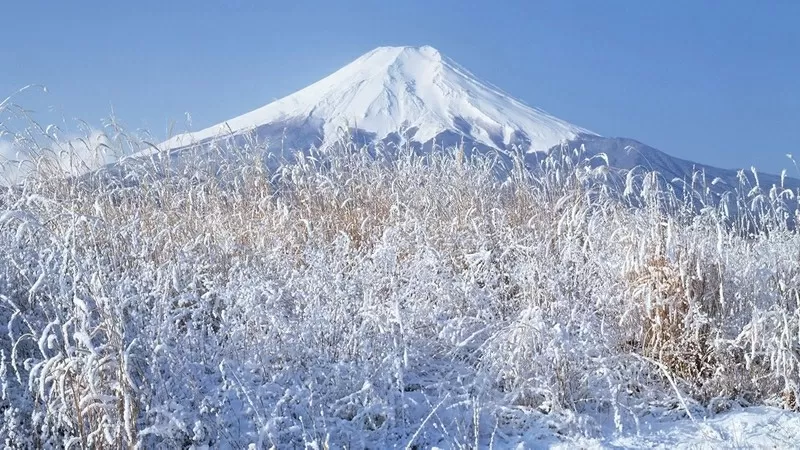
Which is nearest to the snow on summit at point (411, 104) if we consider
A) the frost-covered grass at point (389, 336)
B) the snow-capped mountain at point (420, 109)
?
the snow-capped mountain at point (420, 109)

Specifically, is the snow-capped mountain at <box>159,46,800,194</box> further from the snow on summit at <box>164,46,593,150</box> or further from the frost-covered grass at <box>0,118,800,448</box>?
the frost-covered grass at <box>0,118,800,448</box>

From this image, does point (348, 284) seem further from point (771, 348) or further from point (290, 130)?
point (290, 130)

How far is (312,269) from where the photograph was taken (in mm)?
4438

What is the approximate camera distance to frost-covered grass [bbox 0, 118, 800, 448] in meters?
2.71

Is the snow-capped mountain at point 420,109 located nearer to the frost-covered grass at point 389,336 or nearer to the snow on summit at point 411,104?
the snow on summit at point 411,104

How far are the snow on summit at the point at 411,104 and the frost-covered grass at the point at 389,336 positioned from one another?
44456 mm

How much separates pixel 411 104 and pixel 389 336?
57.2m

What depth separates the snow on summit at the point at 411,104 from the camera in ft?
171

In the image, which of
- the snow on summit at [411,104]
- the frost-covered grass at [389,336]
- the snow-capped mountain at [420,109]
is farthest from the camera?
the snow on summit at [411,104]

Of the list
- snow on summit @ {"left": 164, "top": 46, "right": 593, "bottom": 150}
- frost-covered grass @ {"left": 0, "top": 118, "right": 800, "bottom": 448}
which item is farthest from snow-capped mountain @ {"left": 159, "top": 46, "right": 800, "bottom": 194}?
frost-covered grass @ {"left": 0, "top": 118, "right": 800, "bottom": 448}

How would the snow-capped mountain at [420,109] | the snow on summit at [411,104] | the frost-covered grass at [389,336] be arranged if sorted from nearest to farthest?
1. the frost-covered grass at [389,336]
2. the snow-capped mountain at [420,109]
3. the snow on summit at [411,104]

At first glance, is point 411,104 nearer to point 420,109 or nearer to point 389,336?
point 420,109

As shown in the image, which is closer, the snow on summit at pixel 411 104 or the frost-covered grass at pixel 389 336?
the frost-covered grass at pixel 389 336

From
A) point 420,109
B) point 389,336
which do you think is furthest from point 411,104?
point 389,336
